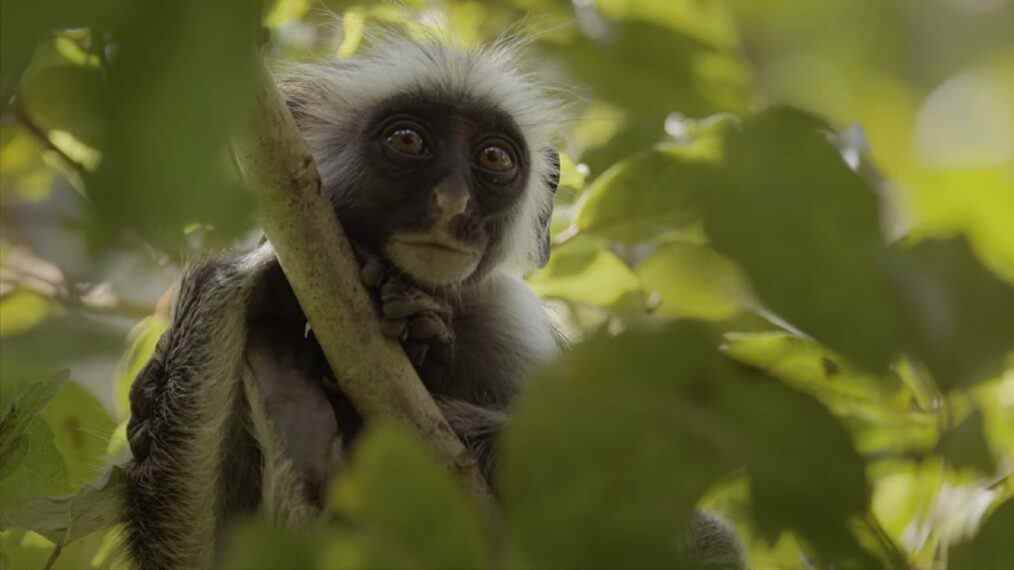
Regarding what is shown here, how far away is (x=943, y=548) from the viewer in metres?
1.73

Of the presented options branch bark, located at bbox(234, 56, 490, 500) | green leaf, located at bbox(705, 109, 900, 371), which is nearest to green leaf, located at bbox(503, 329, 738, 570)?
green leaf, located at bbox(705, 109, 900, 371)

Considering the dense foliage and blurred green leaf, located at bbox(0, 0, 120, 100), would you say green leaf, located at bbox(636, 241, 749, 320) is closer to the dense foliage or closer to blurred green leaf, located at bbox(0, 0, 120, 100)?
the dense foliage

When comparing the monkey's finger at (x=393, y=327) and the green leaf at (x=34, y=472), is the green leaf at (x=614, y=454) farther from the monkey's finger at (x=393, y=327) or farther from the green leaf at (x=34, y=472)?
the monkey's finger at (x=393, y=327)

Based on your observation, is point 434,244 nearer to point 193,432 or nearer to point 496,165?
point 496,165

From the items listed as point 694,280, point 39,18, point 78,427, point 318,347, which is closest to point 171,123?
point 39,18

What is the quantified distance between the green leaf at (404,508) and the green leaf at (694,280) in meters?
0.44

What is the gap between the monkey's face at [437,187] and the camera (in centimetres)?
435

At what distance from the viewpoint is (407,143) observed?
4.87 m

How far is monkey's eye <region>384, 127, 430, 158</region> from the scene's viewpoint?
481 cm

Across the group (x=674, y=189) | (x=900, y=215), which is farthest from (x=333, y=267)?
(x=900, y=215)

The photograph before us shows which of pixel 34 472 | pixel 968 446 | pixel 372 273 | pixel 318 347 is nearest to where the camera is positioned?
pixel 968 446

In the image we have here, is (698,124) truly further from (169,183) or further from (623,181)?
(169,183)

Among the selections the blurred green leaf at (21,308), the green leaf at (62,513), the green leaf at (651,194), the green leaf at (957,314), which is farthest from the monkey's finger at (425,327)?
the green leaf at (957,314)

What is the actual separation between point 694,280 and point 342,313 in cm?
130
